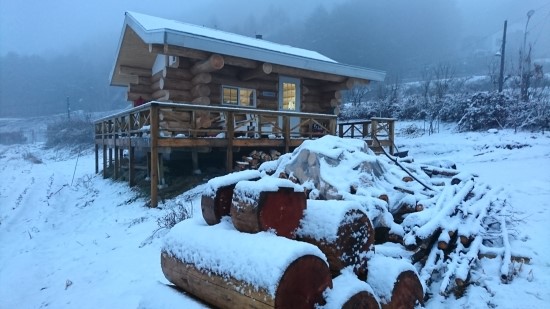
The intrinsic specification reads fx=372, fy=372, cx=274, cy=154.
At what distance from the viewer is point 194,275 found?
237 centimetres

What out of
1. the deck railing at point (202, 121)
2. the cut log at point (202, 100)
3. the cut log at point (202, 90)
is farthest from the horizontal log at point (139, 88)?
the cut log at point (202, 100)

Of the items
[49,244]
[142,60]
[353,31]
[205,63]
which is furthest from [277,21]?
[49,244]

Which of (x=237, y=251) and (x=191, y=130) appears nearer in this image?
(x=237, y=251)

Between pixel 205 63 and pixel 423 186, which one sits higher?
pixel 205 63

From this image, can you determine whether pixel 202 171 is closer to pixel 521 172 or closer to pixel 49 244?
pixel 49 244

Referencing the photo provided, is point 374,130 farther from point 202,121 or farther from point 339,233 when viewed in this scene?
point 339,233

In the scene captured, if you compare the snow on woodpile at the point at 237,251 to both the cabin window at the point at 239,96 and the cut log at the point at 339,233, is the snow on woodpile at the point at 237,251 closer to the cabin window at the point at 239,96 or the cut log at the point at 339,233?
the cut log at the point at 339,233

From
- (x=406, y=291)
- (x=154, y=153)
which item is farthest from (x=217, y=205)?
(x=154, y=153)

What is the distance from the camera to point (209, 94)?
12.4 m

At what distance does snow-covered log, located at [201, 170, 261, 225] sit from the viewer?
8.61ft

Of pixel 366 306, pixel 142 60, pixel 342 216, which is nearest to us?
pixel 366 306

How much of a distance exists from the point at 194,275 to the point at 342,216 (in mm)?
1010

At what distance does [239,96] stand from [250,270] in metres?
12.0

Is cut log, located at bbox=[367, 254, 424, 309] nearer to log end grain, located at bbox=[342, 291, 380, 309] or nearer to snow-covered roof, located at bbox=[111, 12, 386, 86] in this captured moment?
log end grain, located at bbox=[342, 291, 380, 309]
